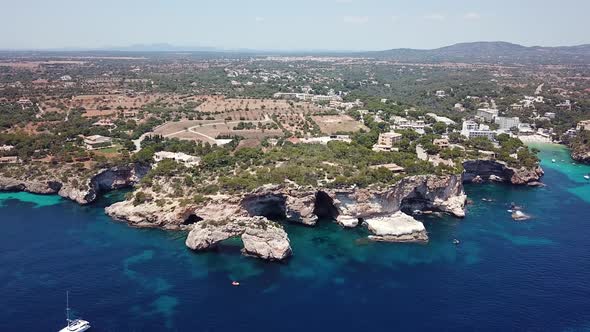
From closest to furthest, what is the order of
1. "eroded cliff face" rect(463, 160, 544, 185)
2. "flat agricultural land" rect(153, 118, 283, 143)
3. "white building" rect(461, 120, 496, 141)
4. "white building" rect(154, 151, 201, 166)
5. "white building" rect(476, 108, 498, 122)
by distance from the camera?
"white building" rect(154, 151, 201, 166), "eroded cliff face" rect(463, 160, 544, 185), "flat agricultural land" rect(153, 118, 283, 143), "white building" rect(461, 120, 496, 141), "white building" rect(476, 108, 498, 122)

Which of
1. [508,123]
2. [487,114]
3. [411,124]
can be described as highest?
[487,114]

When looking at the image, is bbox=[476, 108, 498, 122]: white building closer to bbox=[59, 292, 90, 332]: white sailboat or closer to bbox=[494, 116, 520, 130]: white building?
bbox=[494, 116, 520, 130]: white building

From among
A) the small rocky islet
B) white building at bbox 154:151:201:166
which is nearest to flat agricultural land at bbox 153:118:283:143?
white building at bbox 154:151:201:166

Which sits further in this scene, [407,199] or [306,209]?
[407,199]

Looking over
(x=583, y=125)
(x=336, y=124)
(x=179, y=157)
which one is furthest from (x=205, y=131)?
(x=583, y=125)

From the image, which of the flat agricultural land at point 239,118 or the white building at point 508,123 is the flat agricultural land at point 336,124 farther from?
the white building at point 508,123

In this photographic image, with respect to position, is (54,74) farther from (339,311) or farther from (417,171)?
(339,311)

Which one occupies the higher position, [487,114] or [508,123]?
[487,114]

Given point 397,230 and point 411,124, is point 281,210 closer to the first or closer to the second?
point 397,230
